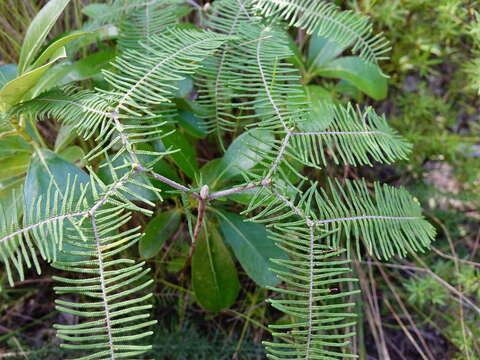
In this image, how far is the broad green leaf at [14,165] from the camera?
87cm

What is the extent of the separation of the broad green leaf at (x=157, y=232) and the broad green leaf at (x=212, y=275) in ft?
0.25

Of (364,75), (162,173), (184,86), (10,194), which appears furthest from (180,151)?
(364,75)

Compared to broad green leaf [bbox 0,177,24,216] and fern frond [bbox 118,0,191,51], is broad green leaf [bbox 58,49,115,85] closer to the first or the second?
fern frond [bbox 118,0,191,51]

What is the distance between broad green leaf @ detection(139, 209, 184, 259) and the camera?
34.3 inches

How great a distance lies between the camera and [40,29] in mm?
737

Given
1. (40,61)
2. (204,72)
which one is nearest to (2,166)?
(40,61)

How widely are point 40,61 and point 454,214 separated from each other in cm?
119

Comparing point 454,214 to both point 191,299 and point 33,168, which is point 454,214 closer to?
point 191,299

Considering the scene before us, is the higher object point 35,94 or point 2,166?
point 35,94

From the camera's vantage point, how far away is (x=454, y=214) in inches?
47.5

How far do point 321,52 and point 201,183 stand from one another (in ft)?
2.33

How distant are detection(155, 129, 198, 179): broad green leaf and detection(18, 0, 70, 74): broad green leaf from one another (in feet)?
0.95

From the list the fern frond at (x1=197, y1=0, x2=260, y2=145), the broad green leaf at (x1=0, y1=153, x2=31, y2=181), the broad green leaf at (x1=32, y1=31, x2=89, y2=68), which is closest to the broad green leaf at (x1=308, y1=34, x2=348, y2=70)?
the fern frond at (x1=197, y1=0, x2=260, y2=145)

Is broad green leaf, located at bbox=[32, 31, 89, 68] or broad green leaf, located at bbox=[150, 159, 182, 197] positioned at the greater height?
broad green leaf, located at bbox=[32, 31, 89, 68]
